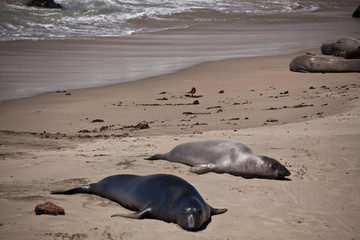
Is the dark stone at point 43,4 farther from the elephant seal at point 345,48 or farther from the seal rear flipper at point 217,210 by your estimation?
the seal rear flipper at point 217,210

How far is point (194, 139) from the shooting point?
7.35 m

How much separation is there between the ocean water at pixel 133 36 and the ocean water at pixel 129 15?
5 centimetres

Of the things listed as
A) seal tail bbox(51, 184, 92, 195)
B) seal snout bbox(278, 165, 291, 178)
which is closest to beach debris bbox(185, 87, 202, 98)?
seal snout bbox(278, 165, 291, 178)

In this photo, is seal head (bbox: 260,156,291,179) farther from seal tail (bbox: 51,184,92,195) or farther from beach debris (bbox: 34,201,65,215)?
beach debris (bbox: 34,201,65,215)

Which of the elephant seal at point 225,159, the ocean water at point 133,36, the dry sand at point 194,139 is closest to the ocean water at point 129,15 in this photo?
the ocean water at point 133,36

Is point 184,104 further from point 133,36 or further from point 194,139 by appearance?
point 133,36

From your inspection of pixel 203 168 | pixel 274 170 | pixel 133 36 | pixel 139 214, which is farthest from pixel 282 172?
pixel 133 36

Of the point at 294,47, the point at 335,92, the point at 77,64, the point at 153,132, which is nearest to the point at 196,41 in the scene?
the point at 294,47

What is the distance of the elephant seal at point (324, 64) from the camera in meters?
13.9

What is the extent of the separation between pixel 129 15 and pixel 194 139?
2407cm

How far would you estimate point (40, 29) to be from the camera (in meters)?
24.0

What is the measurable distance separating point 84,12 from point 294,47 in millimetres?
14976

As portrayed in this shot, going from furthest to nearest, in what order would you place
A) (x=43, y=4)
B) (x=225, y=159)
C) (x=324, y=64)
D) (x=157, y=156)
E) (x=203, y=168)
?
1. (x=43, y=4)
2. (x=324, y=64)
3. (x=157, y=156)
4. (x=225, y=159)
5. (x=203, y=168)

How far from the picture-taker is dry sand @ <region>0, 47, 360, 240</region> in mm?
4246
